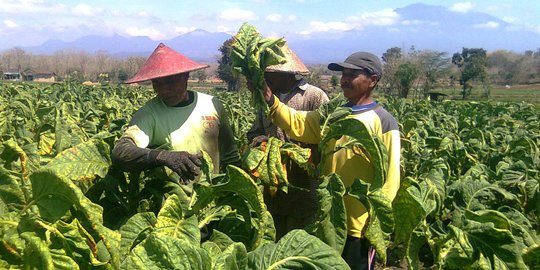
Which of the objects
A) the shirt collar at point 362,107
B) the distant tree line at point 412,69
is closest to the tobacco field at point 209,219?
Answer: the shirt collar at point 362,107

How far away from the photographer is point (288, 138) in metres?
3.78

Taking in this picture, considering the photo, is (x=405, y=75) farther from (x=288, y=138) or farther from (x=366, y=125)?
(x=366, y=125)

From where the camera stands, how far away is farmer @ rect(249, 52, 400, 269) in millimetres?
3051

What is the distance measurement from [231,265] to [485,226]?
126cm

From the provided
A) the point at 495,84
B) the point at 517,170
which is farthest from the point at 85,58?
the point at 517,170

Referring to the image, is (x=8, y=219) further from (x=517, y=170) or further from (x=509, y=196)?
(x=517, y=170)

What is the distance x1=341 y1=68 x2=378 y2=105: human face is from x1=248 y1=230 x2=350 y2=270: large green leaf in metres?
1.64

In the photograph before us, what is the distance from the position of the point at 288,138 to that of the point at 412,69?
51.4 m

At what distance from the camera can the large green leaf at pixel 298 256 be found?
1.61 metres

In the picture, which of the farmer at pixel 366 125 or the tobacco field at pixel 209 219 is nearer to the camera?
the tobacco field at pixel 209 219

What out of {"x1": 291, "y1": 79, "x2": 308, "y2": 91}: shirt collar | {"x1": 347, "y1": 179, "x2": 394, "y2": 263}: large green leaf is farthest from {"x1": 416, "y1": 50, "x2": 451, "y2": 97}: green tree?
{"x1": 347, "y1": 179, "x2": 394, "y2": 263}: large green leaf

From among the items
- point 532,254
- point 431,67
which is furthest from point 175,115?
point 431,67

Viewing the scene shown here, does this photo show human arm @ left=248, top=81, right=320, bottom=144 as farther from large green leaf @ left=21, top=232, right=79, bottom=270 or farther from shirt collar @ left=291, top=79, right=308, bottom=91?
large green leaf @ left=21, top=232, right=79, bottom=270

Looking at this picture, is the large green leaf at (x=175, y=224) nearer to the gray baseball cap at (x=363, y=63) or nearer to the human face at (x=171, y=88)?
the human face at (x=171, y=88)
